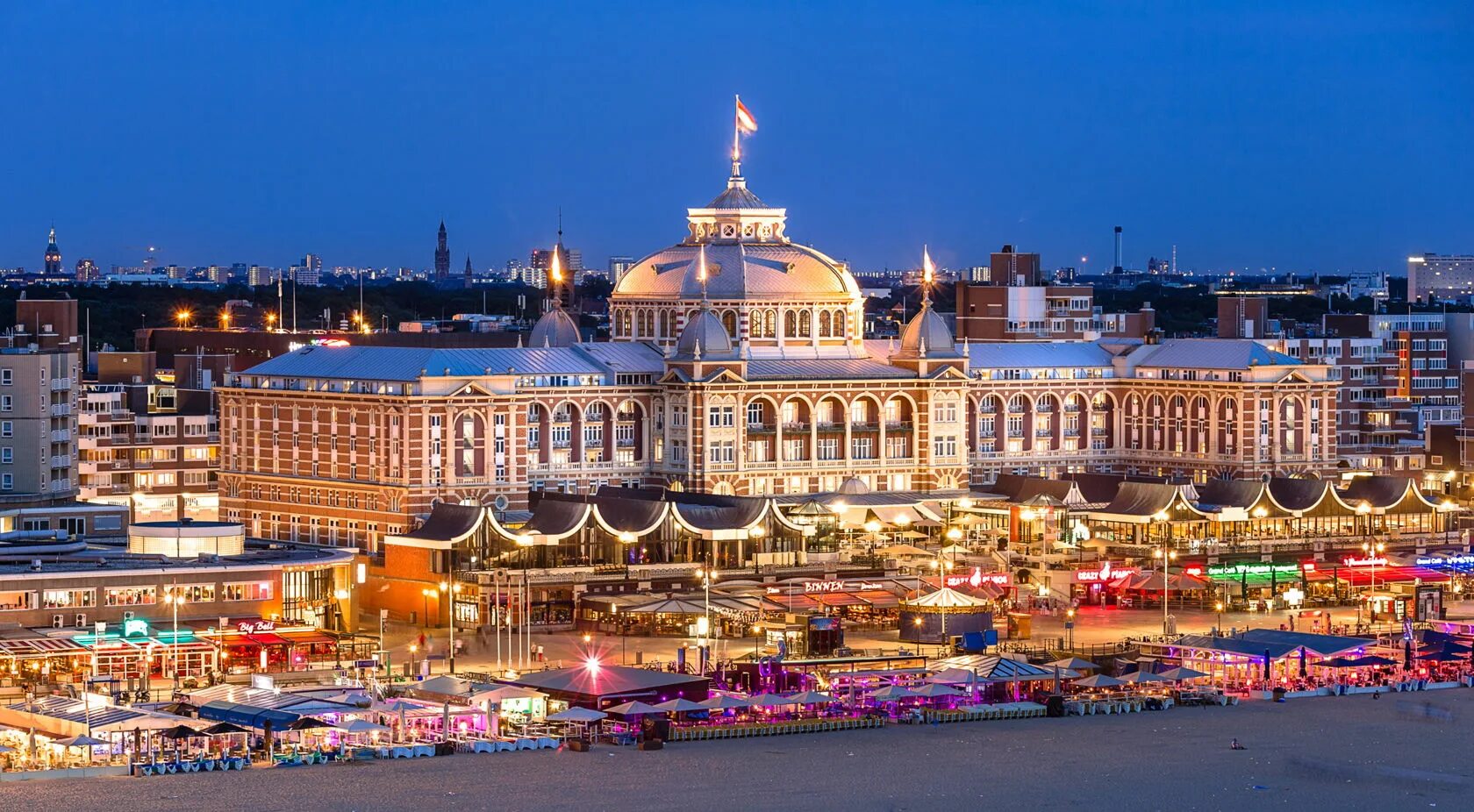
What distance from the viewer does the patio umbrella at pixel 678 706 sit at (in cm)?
10456

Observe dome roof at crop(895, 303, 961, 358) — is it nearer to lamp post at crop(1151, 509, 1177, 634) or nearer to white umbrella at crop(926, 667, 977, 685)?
lamp post at crop(1151, 509, 1177, 634)

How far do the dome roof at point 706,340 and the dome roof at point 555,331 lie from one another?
10.6 m

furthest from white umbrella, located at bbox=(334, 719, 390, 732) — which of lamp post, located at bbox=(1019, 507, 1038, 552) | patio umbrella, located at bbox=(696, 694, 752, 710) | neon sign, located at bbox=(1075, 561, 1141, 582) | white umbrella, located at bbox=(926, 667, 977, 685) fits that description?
lamp post, located at bbox=(1019, 507, 1038, 552)

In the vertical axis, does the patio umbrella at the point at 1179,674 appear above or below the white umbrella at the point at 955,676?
below

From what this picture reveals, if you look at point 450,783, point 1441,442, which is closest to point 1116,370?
point 1441,442

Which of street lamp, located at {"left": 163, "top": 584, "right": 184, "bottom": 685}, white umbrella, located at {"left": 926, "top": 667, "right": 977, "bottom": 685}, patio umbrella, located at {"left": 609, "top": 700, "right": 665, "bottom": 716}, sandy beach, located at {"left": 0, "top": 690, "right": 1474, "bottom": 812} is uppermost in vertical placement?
street lamp, located at {"left": 163, "top": 584, "right": 184, "bottom": 685}

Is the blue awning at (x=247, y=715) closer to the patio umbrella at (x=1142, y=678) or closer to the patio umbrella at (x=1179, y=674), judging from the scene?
the patio umbrella at (x=1142, y=678)

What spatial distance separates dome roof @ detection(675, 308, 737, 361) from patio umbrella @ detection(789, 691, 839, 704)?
156 ft


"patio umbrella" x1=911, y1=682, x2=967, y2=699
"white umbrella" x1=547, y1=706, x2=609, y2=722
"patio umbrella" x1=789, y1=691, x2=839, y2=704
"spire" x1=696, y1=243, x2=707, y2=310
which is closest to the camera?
"white umbrella" x1=547, y1=706, x2=609, y2=722

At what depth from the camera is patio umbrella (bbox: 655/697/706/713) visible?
10456 centimetres

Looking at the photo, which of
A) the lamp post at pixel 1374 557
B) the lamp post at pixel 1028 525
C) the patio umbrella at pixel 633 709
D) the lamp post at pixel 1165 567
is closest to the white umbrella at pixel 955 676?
the patio umbrella at pixel 633 709

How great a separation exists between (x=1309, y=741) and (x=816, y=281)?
6221 cm

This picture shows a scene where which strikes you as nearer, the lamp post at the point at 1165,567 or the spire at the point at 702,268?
the lamp post at the point at 1165,567

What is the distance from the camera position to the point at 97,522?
13938cm
